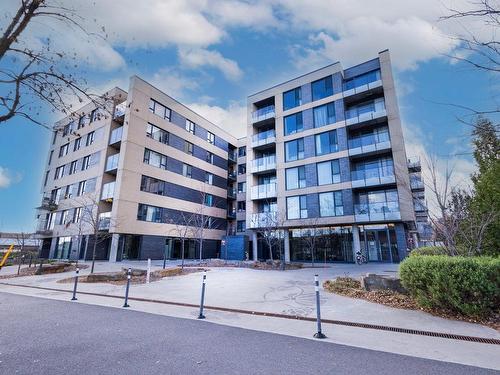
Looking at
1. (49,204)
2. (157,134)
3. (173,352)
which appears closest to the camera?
(173,352)

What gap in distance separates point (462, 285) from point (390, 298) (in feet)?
8.16

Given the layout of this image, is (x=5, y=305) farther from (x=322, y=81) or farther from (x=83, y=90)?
(x=322, y=81)

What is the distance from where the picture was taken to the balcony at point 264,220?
29.6m

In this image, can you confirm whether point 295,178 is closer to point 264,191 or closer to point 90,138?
point 264,191

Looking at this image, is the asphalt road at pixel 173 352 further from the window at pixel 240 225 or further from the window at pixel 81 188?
the window at pixel 240 225

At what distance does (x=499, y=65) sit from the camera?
427cm

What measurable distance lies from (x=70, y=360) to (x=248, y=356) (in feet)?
8.89

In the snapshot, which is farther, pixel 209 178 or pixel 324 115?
pixel 209 178

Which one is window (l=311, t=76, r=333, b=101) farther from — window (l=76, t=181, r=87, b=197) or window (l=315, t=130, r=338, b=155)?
window (l=76, t=181, r=87, b=197)

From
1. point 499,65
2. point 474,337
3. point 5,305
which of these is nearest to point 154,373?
point 474,337

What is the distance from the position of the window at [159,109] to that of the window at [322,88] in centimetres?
1849

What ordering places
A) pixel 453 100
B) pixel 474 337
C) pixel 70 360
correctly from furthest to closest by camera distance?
pixel 474 337
pixel 453 100
pixel 70 360

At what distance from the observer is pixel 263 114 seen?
114ft

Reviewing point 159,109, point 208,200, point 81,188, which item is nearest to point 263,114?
point 159,109
